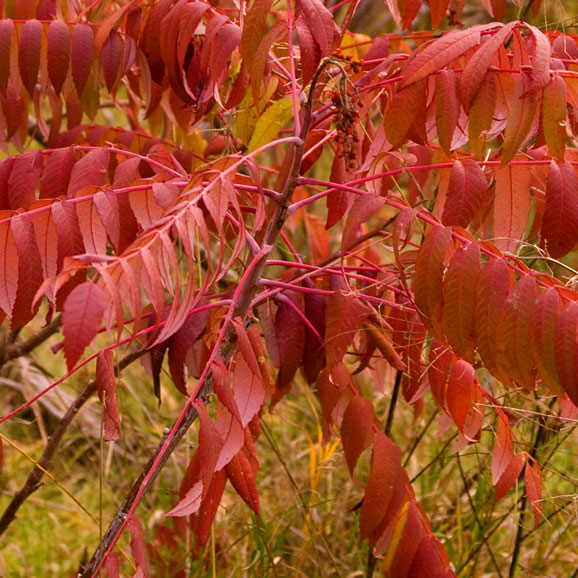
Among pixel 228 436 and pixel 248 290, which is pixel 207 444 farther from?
pixel 248 290

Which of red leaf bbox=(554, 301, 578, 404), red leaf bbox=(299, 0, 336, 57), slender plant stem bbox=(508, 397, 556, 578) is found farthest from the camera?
slender plant stem bbox=(508, 397, 556, 578)

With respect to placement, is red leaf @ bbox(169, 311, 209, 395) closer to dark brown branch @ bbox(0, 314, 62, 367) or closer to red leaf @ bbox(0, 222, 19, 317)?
red leaf @ bbox(0, 222, 19, 317)

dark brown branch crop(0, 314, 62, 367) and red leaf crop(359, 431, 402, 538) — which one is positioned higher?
red leaf crop(359, 431, 402, 538)

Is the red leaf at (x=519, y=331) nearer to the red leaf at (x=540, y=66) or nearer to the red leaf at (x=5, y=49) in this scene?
the red leaf at (x=540, y=66)

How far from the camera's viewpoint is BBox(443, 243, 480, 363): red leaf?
1046mm

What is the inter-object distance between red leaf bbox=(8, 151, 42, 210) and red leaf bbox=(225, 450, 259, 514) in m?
0.54

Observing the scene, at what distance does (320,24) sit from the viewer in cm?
110

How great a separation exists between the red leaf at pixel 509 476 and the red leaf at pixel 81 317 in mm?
816

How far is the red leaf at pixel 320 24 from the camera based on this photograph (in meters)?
1.09

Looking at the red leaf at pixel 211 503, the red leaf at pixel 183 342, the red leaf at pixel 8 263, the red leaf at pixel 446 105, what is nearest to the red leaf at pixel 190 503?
the red leaf at pixel 211 503

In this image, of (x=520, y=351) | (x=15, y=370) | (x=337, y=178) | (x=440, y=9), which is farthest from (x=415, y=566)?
(x=15, y=370)

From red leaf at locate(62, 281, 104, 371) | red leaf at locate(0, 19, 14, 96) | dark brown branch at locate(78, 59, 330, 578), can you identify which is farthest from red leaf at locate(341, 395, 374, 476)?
red leaf at locate(0, 19, 14, 96)

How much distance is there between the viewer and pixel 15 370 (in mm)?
3283

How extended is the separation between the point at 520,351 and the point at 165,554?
1469 mm
